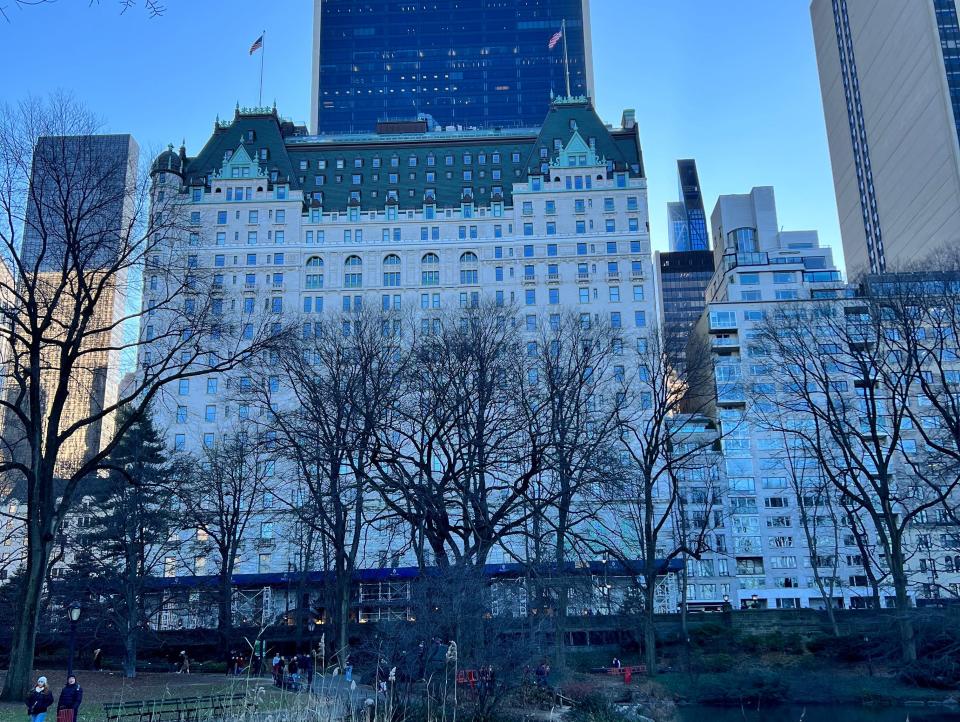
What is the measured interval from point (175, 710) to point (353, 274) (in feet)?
233

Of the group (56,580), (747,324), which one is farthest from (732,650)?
(747,324)

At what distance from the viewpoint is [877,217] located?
13775cm

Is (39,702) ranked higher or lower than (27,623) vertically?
lower

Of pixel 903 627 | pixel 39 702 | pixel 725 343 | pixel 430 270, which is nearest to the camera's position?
pixel 39 702

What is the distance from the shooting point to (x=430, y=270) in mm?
89812

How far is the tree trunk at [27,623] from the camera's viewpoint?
22.6 metres

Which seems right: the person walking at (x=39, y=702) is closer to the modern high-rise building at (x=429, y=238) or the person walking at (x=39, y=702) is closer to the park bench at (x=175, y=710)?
the park bench at (x=175, y=710)

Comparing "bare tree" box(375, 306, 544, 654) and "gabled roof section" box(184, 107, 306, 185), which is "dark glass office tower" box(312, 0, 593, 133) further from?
"bare tree" box(375, 306, 544, 654)

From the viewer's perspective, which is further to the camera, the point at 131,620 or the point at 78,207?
the point at 131,620

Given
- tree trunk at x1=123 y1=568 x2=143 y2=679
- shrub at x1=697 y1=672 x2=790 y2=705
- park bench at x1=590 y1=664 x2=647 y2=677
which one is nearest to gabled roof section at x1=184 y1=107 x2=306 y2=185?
tree trunk at x1=123 y1=568 x2=143 y2=679

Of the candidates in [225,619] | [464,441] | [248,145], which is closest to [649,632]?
[464,441]

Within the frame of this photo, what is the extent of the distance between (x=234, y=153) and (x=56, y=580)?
56985mm

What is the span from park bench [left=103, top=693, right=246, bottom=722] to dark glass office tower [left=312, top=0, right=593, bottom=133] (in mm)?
122940

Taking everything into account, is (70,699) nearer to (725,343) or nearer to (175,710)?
(175,710)
